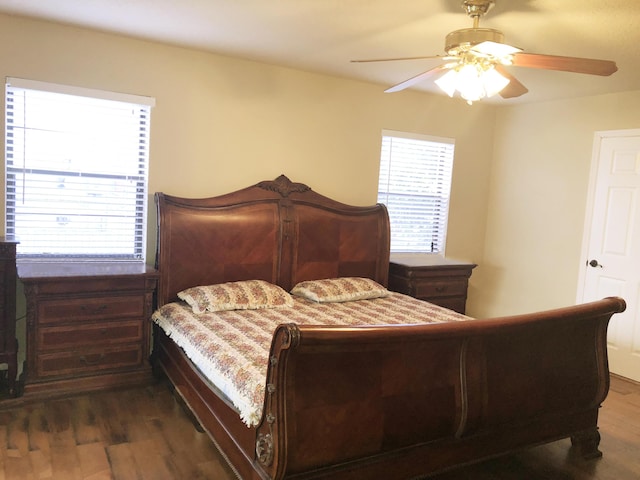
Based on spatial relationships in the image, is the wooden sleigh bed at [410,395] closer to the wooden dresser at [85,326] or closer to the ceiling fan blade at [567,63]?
the wooden dresser at [85,326]

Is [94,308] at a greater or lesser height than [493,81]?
lesser

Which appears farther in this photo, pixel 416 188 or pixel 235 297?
pixel 416 188

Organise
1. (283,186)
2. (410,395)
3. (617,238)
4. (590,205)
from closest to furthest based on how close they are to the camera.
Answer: (410,395) → (283,186) → (617,238) → (590,205)

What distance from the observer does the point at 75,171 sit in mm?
3480

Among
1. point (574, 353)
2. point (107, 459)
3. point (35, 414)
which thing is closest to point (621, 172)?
point (574, 353)

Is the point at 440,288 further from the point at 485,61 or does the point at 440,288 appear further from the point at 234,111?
the point at 485,61

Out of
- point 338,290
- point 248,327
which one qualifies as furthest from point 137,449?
point 338,290

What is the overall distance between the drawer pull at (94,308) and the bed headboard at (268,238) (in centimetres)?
41

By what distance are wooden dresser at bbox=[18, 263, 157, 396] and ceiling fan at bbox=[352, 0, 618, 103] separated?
2.23 meters

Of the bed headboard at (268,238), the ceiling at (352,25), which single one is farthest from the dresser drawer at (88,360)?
the ceiling at (352,25)

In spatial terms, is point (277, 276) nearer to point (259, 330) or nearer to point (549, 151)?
point (259, 330)

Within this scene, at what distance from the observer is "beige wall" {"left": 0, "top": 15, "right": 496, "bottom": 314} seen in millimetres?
3363

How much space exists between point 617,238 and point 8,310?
444 cm

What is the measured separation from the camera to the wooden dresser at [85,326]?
Result: 10.1 ft
